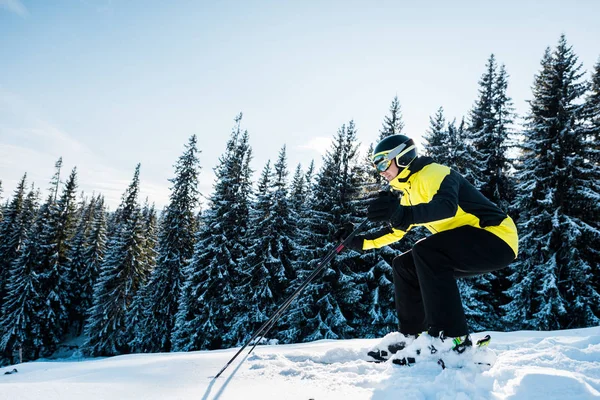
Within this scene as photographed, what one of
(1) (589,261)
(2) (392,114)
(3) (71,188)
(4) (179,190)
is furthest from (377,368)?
(3) (71,188)

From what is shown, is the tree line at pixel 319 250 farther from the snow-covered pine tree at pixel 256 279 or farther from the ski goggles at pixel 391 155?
the ski goggles at pixel 391 155

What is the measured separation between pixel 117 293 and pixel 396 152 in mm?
32878

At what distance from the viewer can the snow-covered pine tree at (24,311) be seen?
31109 millimetres

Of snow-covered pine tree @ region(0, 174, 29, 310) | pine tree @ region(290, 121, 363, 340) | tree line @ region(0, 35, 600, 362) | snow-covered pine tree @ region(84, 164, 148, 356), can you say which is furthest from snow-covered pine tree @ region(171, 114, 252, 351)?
snow-covered pine tree @ region(0, 174, 29, 310)

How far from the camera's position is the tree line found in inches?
632

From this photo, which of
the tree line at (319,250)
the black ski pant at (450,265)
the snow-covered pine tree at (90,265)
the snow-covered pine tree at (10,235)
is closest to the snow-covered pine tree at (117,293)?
the tree line at (319,250)

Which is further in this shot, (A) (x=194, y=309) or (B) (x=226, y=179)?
(B) (x=226, y=179)

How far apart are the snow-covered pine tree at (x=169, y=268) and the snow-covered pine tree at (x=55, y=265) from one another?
13817 mm

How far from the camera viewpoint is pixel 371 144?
24.1m

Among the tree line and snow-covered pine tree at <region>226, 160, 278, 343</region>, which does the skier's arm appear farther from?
snow-covered pine tree at <region>226, 160, 278, 343</region>

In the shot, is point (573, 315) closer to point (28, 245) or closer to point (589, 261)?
point (589, 261)

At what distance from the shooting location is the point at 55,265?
112ft

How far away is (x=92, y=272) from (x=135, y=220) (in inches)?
544

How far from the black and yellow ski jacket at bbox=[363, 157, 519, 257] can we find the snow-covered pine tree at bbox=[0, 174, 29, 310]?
48223mm
